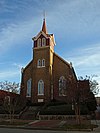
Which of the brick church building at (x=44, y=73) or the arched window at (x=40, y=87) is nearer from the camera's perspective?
the brick church building at (x=44, y=73)

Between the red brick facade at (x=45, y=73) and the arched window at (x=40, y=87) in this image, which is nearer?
the red brick facade at (x=45, y=73)

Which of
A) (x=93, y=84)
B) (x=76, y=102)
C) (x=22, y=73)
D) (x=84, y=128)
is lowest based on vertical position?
(x=84, y=128)

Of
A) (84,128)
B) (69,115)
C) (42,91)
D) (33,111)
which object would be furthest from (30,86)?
(84,128)

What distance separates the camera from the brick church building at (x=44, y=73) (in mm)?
41812

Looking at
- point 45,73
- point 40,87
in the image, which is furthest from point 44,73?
point 40,87

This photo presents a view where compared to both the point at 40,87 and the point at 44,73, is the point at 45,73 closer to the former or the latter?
the point at 44,73

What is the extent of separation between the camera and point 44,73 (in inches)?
1673

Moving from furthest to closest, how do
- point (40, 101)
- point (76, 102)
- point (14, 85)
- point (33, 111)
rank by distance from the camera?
point (40, 101) → point (33, 111) → point (14, 85) → point (76, 102)

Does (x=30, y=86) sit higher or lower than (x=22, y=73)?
lower

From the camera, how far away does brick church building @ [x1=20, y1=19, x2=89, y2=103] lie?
137 feet

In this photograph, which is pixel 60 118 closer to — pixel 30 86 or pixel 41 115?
pixel 41 115

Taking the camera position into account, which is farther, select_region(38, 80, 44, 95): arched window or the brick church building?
select_region(38, 80, 44, 95): arched window

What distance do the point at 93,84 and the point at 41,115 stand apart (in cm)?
1142

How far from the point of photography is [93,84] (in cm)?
2430
